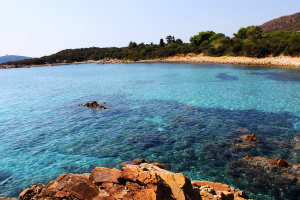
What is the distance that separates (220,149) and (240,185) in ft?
13.3

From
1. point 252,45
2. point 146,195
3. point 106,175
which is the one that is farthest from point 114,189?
point 252,45

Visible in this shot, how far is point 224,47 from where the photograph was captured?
96938 mm

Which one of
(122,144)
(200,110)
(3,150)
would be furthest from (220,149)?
(3,150)

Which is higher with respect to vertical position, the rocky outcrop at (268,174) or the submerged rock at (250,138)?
the submerged rock at (250,138)

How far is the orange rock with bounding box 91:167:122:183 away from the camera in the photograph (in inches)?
293

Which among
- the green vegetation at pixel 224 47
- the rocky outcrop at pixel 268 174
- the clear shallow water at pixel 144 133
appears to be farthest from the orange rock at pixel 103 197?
the green vegetation at pixel 224 47

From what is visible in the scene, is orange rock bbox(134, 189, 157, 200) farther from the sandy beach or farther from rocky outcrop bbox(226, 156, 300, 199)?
the sandy beach

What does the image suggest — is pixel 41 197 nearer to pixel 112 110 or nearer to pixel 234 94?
pixel 112 110

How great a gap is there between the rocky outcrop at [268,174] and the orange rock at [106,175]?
7.51 metres

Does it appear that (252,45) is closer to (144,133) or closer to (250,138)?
(250,138)

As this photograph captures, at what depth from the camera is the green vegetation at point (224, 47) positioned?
7119 centimetres

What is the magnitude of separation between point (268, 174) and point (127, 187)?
9.16 metres

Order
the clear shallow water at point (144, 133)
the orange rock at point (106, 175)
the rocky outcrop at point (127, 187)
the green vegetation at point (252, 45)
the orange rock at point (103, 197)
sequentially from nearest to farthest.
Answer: the rocky outcrop at point (127, 187) < the orange rock at point (103, 197) < the orange rock at point (106, 175) < the clear shallow water at point (144, 133) < the green vegetation at point (252, 45)

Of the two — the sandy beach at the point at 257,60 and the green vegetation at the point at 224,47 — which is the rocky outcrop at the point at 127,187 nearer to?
the sandy beach at the point at 257,60
